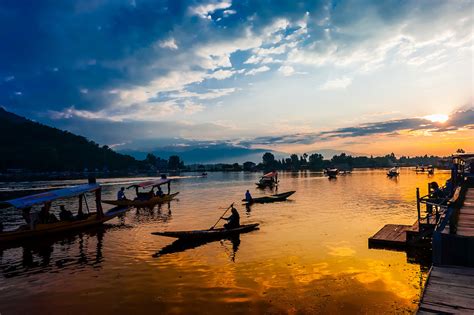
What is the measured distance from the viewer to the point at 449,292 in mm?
9688

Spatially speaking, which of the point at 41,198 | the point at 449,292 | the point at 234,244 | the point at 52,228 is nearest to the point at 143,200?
the point at 52,228

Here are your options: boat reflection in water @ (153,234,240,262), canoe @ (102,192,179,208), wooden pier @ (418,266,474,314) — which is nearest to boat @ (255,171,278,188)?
canoe @ (102,192,179,208)

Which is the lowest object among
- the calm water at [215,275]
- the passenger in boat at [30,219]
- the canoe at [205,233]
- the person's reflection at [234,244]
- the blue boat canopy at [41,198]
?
the calm water at [215,275]

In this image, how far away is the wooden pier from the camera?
8.68 meters

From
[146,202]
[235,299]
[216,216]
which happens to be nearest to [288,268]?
[235,299]

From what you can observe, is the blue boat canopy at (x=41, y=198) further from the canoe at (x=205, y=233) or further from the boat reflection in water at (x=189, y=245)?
the boat reflection in water at (x=189, y=245)

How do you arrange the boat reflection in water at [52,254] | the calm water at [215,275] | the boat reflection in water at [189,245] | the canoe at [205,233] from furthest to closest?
the canoe at [205,233] < the boat reflection in water at [189,245] < the boat reflection in water at [52,254] < the calm water at [215,275]

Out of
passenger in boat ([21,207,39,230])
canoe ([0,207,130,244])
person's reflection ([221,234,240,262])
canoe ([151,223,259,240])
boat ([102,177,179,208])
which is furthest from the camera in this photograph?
boat ([102,177,179,208])

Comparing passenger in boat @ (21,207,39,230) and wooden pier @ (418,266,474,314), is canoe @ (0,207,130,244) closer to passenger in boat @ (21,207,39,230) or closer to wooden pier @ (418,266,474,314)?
passenger in boat @ (21,207,39,230)

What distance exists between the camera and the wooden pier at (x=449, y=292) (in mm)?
8680

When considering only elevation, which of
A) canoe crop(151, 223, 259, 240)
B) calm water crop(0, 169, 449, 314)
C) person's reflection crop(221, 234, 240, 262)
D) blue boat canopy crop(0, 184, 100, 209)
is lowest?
calm water crop(0, 169, 449, 314)

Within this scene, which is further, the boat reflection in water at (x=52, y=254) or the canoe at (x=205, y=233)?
the canoe at (x=205, y=233)

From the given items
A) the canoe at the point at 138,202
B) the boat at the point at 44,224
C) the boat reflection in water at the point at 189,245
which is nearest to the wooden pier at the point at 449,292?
the boat reflection in water at the point at 189,245

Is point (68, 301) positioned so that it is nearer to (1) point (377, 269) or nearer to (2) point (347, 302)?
(2) point (347, 302)
